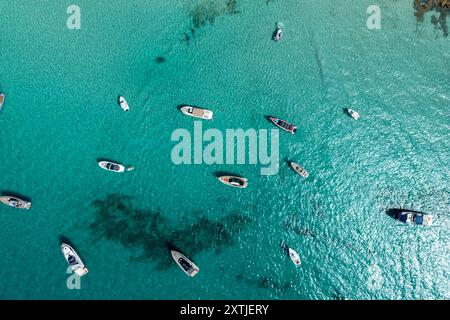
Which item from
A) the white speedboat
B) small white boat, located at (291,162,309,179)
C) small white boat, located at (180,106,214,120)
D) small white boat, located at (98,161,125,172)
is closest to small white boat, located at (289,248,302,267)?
small white boat, located at (291,162,309,179)

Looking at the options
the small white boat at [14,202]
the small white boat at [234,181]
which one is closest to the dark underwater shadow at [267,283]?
the small white boat at [234,181]

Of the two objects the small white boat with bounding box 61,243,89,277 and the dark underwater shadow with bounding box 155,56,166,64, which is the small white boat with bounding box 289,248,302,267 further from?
the dark underwater shadow with bounding box 155,56,166,64

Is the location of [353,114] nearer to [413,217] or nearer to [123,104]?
[413,217]

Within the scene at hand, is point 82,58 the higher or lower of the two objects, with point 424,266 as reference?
higher

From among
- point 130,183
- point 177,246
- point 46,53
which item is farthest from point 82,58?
point 177,246

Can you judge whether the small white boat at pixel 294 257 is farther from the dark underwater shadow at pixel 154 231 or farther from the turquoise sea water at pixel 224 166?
the dark underwater shadow at pixel 154 231
